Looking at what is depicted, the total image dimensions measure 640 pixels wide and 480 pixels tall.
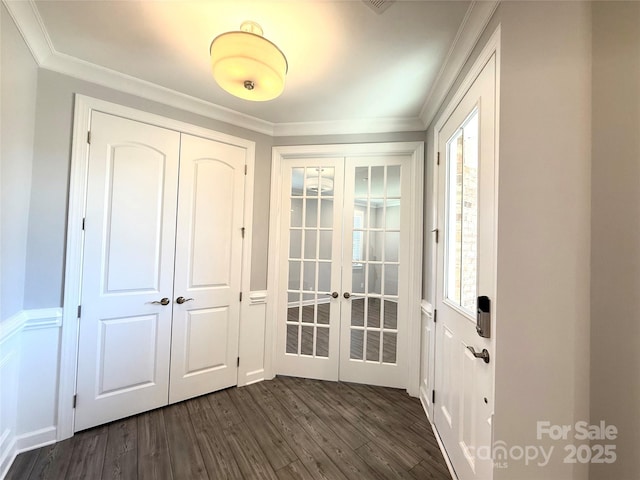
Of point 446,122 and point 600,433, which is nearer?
point 600,433

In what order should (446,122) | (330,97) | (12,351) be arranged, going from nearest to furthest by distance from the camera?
(12,351) < (446,122) < (330,97)

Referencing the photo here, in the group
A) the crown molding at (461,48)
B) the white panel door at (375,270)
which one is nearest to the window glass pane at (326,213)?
the white panel door at (375,270)

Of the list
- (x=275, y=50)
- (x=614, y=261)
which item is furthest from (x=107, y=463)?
(x=614, y=261)

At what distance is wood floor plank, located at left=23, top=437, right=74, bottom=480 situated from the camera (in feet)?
4.97

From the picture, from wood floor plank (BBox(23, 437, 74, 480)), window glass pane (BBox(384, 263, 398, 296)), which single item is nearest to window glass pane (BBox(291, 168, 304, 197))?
window glass pane (BBox(384, 263, 398, 296))

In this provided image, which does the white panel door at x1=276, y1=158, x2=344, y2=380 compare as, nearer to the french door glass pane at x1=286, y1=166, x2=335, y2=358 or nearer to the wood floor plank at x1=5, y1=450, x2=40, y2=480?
the french door glass pane at x1=286, y1=166, x2=335, y2=358

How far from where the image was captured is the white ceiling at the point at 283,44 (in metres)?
1.37

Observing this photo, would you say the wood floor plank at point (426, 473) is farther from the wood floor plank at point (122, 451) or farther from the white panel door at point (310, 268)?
the wood floor plank at point (122, 451)

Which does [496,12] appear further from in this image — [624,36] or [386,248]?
[386,248]

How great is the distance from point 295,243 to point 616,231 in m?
2.29

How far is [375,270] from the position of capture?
265 cm

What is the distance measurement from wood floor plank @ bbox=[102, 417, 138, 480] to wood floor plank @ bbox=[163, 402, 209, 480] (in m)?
0.20

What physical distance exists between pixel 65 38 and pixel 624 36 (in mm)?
2731

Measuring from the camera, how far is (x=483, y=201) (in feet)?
4.19
